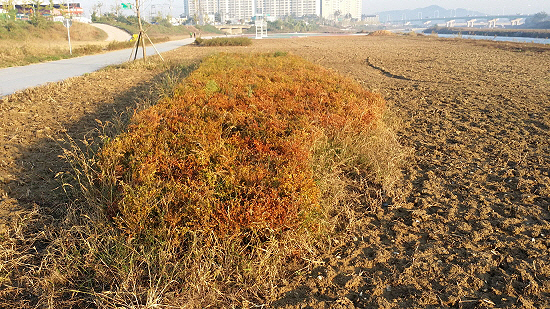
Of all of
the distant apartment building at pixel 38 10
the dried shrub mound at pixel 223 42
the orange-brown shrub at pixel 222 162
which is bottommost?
the orange-brown shrub at pixel 222 162

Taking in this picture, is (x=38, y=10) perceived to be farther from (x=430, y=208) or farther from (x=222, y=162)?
(x=430, y=208)

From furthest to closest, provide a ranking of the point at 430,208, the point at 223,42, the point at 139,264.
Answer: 1. the point at 223,42
2. the point at 430,208
3. the point at 139,264

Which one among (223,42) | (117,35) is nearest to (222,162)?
(223,42)

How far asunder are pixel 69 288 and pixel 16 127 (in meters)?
5.02

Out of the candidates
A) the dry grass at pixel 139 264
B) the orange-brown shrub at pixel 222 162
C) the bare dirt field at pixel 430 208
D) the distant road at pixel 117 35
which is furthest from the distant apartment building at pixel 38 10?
the dry grass at pixel 139 264

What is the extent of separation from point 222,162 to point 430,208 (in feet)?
7.80

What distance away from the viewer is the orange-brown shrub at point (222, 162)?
10.2 feet

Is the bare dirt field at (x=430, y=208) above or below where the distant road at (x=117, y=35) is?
below

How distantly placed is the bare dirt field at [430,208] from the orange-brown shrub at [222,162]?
66 centimetres

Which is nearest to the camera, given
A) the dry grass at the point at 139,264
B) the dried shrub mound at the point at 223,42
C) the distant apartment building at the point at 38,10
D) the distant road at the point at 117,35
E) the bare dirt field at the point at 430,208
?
the dry grass at the point at 139,264

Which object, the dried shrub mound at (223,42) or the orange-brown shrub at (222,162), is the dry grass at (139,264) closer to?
the orange-brown shrub at (222,162)

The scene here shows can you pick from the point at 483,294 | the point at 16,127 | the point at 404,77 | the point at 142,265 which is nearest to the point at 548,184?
the point at 483,294

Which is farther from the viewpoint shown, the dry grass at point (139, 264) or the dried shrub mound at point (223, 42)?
the dried shrub mound at point (223, 42)

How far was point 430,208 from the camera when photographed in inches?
165
